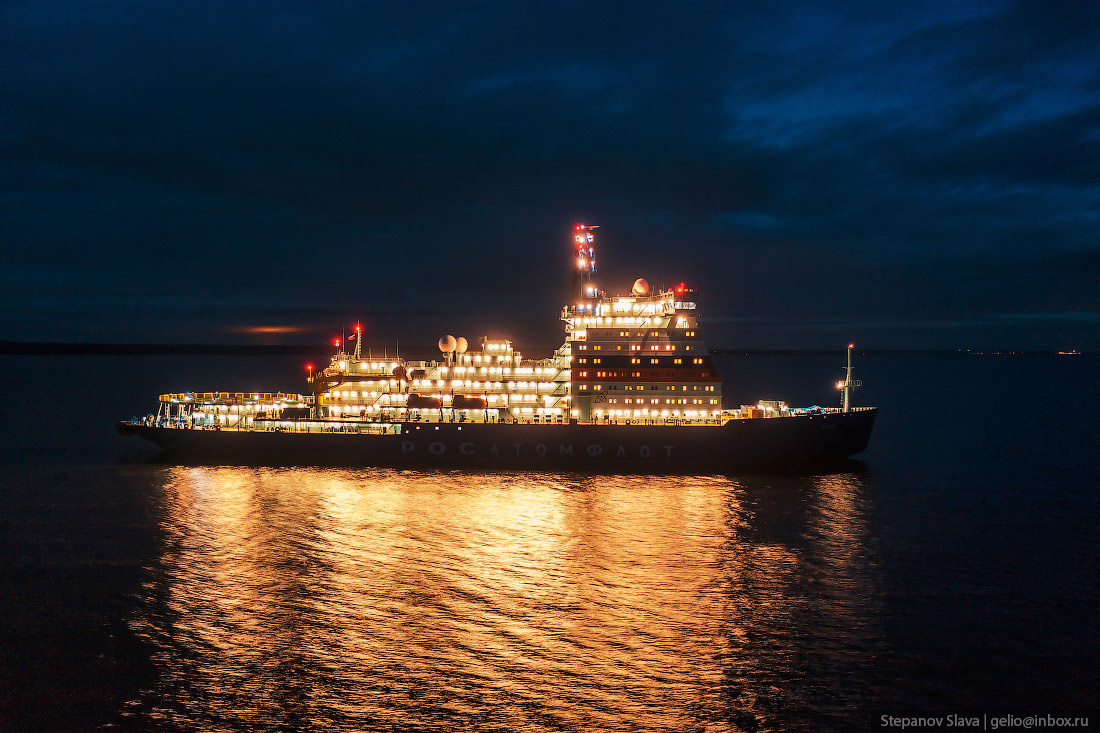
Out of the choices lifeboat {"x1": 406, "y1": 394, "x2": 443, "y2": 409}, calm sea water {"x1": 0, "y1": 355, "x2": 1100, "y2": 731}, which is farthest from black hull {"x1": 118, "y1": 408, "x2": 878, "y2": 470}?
calm sea water {"x1": 0, "y1": 355, "x2": 1100, "y2": 731}

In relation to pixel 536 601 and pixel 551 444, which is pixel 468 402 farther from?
pixel 536 601

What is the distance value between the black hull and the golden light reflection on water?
783cm

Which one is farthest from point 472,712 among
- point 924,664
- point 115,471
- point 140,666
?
point 115,471

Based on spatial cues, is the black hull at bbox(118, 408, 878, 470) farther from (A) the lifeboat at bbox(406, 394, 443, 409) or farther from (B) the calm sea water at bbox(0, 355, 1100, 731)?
(B) the calm sea water at bbox(0, 355, 1100, 731)

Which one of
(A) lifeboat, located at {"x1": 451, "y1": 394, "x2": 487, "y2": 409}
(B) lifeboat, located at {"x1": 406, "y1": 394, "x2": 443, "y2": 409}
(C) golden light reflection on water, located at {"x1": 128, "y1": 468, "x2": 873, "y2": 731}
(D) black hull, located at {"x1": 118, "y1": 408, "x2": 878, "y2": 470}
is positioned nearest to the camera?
(C) golden light reflection on water, located at {"x1": 128, "y1": 468, "x2": 873, "y2": 731}

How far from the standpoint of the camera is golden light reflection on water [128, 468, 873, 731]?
15.3 m

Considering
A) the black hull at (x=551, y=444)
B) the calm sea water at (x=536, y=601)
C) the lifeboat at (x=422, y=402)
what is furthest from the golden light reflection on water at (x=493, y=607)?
the lifeboat at (x=422, y=402)

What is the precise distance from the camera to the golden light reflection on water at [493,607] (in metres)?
15.3

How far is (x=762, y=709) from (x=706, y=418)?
96.7ft

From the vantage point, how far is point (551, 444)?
140ft

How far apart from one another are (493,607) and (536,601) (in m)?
1.47

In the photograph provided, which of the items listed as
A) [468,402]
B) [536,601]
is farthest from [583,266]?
[536,601]

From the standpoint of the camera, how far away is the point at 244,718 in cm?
1467

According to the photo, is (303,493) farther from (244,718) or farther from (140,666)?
(244,718)
